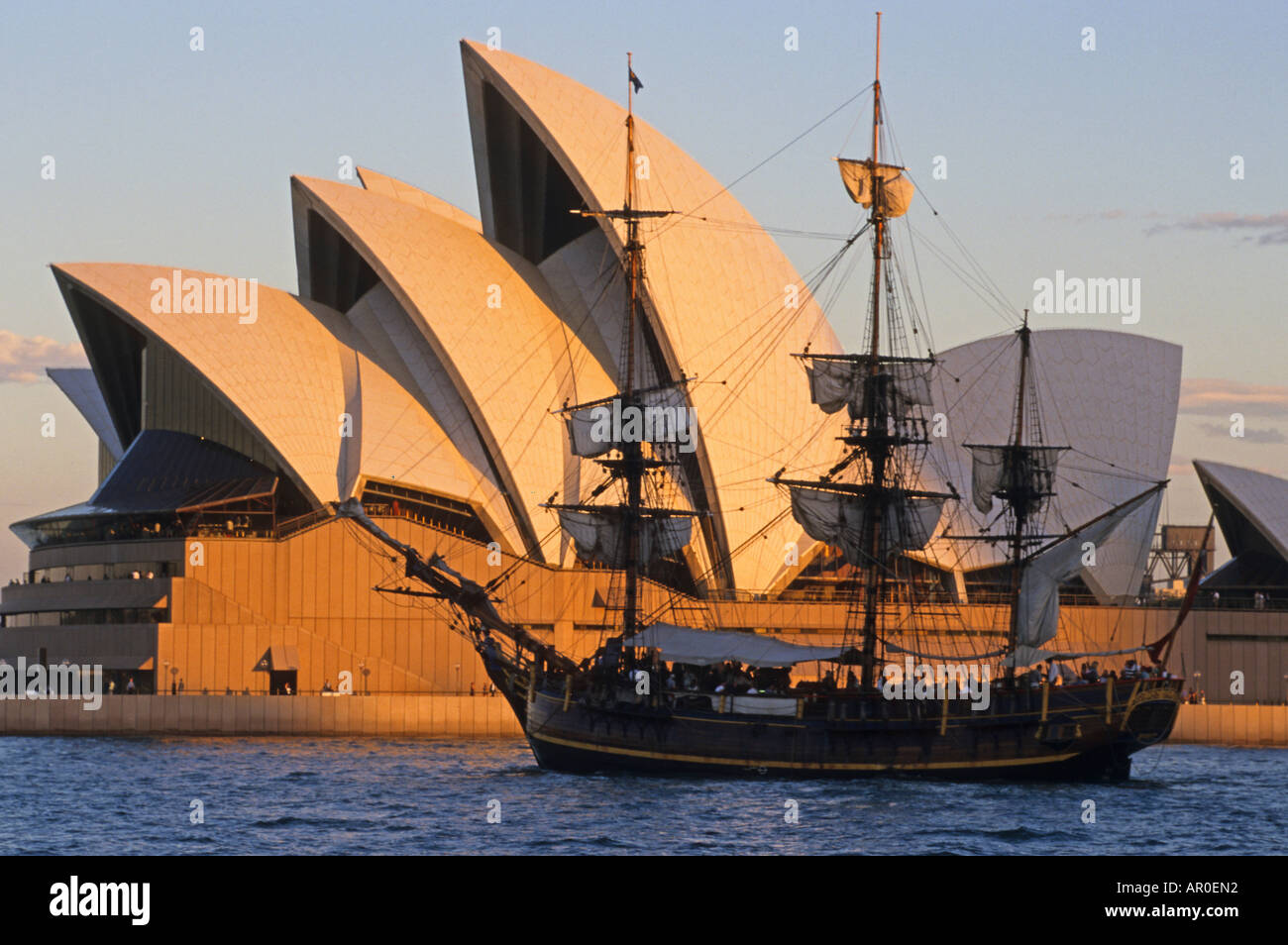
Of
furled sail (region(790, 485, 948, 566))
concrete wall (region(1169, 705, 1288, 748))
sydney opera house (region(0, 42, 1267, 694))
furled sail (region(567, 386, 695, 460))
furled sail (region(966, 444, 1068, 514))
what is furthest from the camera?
concrete wall (region(1169, 705, 1288, 748))

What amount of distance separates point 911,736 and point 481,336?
26.7 meters

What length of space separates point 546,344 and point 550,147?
7.53 m

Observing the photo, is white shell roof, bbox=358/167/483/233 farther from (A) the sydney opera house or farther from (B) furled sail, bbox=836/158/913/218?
(B) furled sail, bbox=836/158/913/218

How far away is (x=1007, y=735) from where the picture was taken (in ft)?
152

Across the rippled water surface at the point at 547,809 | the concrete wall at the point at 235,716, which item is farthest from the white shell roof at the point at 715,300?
the rippled water surface at the point at 547,809

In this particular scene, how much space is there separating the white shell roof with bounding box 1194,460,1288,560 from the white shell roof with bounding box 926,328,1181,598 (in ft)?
7.67

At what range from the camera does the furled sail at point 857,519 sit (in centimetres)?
5169

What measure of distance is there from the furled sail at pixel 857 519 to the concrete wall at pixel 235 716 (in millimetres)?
15604

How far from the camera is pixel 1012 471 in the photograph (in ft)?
180

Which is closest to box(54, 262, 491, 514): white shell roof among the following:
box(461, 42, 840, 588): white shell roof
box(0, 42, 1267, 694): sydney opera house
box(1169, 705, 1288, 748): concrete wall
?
box(0, 42, 1267, 694): sydney opera house

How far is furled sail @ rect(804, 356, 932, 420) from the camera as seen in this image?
5188cm

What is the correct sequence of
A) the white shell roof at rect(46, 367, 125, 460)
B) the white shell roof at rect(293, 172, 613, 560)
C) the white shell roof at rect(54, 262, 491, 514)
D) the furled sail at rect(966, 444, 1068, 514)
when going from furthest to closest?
the white shell roof at rect(46, 367, 125, 460) → the white shell roof at rect(293, 172, 613, 560) → the white shell roof at rect(54, 262, 491, 514) → the furled sail at rect(966, 444, 1068, 514)

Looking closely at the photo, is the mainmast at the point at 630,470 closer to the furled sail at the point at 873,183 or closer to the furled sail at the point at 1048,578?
the furled sail at the point at 873,183
